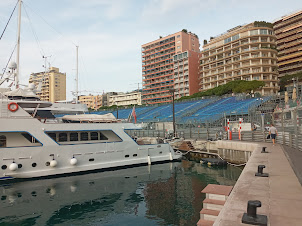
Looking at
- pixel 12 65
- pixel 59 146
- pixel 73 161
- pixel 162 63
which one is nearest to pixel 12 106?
pixel 59 146

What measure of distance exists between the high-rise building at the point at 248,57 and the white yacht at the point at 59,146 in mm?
61841

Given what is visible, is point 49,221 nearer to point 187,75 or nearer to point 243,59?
point 243,59

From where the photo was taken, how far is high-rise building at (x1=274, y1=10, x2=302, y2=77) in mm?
83938

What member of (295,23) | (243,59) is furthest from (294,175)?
(295,23)

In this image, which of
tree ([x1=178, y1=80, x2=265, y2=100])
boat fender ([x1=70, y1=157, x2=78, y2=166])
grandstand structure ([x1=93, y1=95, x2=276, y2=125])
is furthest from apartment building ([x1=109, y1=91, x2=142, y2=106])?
boat fender ([x1=70, y1=157, x2=78, y2=166])

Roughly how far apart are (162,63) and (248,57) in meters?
47.4

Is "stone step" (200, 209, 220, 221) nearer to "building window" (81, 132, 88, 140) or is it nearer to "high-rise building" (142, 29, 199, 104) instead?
"building window" (81, 132, 88, 140)

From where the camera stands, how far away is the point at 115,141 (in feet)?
63.7

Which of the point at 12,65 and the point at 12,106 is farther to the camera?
the point at 12,65

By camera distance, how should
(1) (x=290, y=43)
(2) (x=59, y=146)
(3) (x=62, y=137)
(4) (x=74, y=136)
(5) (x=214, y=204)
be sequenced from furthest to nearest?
(1) (x=290, y=43) < (4) (x=74, y=136) < (3) (x=62, y=137) < (2) (x=59, y=146) < (5) (x=214, y=204)

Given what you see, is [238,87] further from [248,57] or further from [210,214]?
[210,214]

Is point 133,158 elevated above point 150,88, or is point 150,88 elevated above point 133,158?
point 150,88

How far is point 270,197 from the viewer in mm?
6438

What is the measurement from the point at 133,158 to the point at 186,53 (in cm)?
8404
